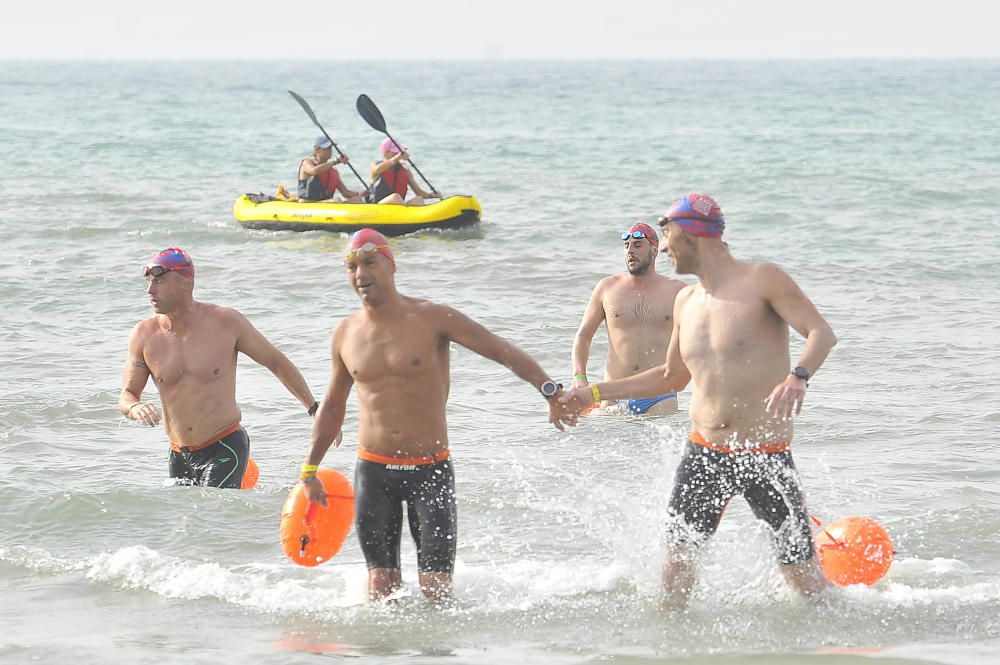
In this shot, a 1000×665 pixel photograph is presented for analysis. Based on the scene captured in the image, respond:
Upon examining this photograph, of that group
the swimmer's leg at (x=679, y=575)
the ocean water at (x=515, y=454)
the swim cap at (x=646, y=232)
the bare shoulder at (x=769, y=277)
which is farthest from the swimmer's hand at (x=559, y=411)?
the swim cap at (x=646, y=232)

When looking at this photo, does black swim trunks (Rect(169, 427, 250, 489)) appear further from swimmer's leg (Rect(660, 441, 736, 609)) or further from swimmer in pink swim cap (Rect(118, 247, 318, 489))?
swimmer's leg (Rect(660, 441, 736, 609))

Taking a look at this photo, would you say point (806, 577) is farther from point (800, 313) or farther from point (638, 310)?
point (638, 310)

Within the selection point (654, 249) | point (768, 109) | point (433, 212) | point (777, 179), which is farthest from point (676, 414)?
point (768, 109)

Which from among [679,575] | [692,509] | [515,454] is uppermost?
[692,509]

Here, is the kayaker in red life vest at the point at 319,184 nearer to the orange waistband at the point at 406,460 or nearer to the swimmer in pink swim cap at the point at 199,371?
the swimmer in pink swim cap at the point at 199,371

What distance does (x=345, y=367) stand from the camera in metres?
6.84

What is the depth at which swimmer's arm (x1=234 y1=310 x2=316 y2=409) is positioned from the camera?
8.18 metres

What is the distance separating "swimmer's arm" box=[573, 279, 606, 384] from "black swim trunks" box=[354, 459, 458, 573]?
340 centimetres

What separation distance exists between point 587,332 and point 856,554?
3624 millimetres

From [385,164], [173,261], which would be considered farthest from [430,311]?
[385,164]

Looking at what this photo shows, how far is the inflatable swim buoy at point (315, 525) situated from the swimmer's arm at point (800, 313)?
2.30 meters

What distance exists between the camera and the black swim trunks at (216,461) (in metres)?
8.35

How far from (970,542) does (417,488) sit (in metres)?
3.53

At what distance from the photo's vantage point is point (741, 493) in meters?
6.58
